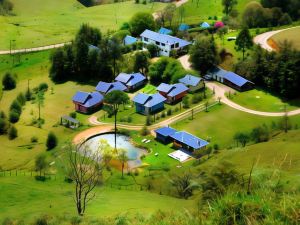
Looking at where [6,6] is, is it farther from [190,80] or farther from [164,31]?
[190,80]

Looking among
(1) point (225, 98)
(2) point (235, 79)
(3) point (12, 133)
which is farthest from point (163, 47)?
(3) point (12, 133)

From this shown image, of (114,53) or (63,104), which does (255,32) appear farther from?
(63,104)

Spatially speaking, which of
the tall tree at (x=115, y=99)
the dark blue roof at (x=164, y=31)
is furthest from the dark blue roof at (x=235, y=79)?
the dark blue roof at (x=164, y=31)

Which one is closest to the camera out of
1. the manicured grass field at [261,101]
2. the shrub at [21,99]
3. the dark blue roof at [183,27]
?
the manicured grass field at [261,101]

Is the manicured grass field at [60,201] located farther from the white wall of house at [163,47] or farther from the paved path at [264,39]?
the paved path at [264,39]

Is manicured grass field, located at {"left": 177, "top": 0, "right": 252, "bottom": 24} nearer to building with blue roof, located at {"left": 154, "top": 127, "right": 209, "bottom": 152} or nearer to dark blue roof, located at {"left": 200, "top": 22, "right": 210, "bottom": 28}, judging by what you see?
dark blue roof, located at {"left": 200, "top": 22, "right": 210, "bottom": 28}

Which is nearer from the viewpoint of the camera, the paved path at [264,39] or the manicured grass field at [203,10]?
the paved path at [264,39]

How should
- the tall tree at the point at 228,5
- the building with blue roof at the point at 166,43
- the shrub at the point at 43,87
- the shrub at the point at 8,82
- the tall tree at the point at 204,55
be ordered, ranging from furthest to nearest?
the tall tree at the point at 228,5, the building with blue roof at the point at 166,43, the shrub at the point at 8,82, the tall tree at the point at 204,55, the shrub at the point at 43,87
